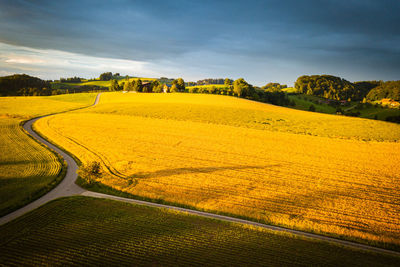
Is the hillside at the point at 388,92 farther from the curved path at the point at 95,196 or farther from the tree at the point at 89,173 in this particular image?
the tree at the point at 89,173

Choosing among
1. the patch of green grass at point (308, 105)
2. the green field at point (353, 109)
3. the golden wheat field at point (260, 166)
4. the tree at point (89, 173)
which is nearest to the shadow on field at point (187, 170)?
the golden wheat field at point (260, 166)

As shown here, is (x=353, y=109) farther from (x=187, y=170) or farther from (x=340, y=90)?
(x=187, y=170)

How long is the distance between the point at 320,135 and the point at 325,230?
35490mm

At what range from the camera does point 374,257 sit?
1158cm

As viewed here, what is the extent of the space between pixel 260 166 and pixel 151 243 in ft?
58.3

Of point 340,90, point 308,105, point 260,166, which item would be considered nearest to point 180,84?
point 308,105

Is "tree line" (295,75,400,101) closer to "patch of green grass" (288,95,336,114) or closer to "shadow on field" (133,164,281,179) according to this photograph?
"patch of green grass" (288,95,336,114)

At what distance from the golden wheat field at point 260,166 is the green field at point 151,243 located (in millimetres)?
2316

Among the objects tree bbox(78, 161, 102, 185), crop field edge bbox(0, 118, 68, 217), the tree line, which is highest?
the tree line

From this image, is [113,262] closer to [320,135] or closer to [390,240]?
[390,240]

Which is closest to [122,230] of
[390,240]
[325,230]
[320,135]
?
[325,230]

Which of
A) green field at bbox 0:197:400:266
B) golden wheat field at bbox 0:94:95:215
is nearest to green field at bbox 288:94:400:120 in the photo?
green field at bbox 0:197:400:266

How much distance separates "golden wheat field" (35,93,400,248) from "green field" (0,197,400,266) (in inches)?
91.2

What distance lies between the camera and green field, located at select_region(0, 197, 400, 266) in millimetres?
10812
